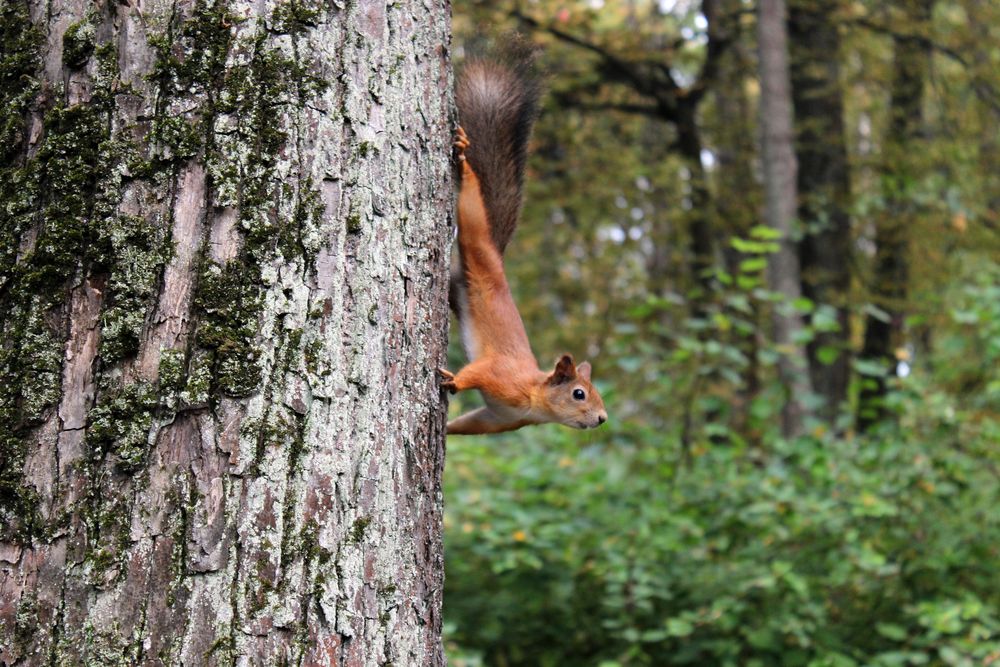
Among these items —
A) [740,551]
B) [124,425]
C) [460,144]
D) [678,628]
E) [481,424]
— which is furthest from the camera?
[740,551]

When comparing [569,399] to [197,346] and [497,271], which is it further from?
[197,346]

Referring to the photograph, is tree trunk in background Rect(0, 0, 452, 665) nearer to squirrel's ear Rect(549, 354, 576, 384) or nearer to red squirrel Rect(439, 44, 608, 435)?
red squirrel Rect(439, 44, 608, 435)

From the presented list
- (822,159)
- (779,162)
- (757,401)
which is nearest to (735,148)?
(822,159)

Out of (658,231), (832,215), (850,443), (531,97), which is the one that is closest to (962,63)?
(832,215)

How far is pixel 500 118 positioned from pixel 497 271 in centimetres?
47

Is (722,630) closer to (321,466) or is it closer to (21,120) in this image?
(321,466)

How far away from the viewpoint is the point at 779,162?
5.91 metres

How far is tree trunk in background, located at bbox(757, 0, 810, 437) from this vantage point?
5578 millimetres

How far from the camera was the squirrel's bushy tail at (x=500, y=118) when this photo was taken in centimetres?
242

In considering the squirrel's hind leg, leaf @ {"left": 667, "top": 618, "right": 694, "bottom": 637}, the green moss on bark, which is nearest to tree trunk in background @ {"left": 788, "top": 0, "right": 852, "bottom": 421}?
leaf @ {"left": 667, "top": 618, "right": 694, "bottom": 637}

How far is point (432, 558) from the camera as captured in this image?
154 cm

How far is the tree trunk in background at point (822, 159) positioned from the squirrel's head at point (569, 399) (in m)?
4.27

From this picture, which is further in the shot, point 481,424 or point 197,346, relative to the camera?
point 481,424

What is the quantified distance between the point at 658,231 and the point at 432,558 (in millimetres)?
7095
